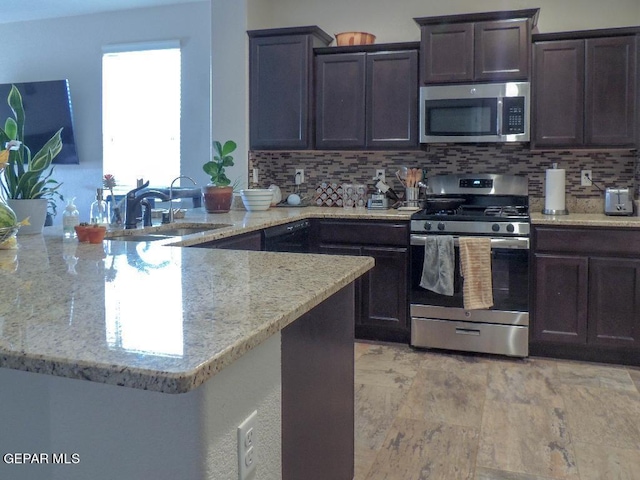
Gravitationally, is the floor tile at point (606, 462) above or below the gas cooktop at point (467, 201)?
below

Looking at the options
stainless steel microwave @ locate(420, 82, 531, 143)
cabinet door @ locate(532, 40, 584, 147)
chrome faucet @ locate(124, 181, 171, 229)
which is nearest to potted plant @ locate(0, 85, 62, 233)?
chrome faucet @ locate(124, 181, 171, 229)

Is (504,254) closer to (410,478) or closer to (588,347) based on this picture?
(588,347)

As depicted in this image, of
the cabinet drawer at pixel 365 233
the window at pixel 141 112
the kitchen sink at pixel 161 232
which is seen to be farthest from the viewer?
the window at pixel 141 112

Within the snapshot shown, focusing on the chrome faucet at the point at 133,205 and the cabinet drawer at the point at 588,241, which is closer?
the chrome faucet at the point at 133,205

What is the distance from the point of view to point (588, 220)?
11.6 feet

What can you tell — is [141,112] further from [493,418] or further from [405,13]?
[493,418]

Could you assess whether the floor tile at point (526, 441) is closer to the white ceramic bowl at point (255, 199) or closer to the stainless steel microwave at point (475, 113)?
the stainless steel microwave at point (475, 113)

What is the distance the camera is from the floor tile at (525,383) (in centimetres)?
302

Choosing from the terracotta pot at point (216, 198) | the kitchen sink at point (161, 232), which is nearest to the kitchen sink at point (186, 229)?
the kitchen sink at point (161, 232)

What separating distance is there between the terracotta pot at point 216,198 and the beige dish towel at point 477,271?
1.58 m

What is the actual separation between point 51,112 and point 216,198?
2817 millimetres

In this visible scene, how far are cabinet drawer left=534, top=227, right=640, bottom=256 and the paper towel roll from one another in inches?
13.1

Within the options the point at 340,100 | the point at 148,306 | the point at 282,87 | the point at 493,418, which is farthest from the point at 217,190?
the point at 148,306

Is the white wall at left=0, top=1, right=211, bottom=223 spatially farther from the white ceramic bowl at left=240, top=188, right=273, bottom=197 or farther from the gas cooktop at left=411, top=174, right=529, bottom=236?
the gas cooktop at left=411, top=174, right=529, bottom=236
